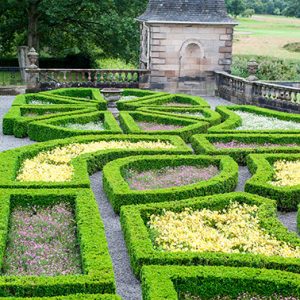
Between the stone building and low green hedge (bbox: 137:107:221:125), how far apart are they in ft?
22.4

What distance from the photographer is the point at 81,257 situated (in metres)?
10.6

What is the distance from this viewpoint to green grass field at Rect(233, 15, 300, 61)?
60438 millimetres

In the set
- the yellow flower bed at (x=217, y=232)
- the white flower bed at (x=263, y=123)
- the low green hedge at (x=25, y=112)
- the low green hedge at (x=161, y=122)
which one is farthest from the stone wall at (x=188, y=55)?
the yellow flower bed at (x=217, y=232)

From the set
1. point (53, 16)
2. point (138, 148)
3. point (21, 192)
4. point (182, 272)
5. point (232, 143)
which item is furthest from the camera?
point (53, 16)

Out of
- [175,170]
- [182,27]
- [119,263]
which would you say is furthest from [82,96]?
[119,263]

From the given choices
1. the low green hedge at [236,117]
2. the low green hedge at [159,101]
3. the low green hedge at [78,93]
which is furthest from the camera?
the low green hedge at [78,93]

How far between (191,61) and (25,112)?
1141 cm

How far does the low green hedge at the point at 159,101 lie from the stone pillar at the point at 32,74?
264 inches

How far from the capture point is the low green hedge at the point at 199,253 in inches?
406

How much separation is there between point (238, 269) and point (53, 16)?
2924 centimetres

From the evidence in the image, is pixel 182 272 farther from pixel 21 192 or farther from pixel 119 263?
pixel 21 192

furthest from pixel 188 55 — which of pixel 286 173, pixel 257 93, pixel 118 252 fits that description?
pixel 118 252

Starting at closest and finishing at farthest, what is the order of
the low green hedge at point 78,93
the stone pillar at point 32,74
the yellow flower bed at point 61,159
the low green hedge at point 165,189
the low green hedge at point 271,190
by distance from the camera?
the low green hedge at point 165,189 < the low green hedge at point 271,190 < the yellow flower bed at point 61,159 < the low green hedge at point 78,93 < the stone pillar at point 32,74

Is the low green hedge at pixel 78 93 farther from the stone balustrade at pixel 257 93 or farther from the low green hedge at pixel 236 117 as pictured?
the stone balustrade at pixel 257 93
